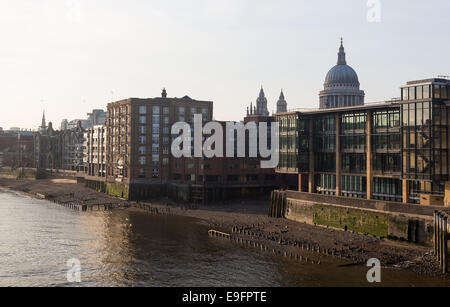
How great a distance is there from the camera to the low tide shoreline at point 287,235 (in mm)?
61978

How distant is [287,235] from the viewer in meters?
78.4

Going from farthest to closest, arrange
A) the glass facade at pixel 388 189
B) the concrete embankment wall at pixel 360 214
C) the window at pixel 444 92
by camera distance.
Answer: the glass facade at pixel 388 189
the window at pixel 444 92
the concrete embankment wall at pixel 360 214

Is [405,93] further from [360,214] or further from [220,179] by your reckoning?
[220,179]

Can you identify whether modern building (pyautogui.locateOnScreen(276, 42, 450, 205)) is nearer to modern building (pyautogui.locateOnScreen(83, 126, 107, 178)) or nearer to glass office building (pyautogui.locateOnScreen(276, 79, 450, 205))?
glass office building (pyautogui.locateOnScreen(276, 79, 450, 205))

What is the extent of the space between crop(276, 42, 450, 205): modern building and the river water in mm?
21225

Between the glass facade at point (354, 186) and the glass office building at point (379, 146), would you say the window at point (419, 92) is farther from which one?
the glass facade at point (354, 186)

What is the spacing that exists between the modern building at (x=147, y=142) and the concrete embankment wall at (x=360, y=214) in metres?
45.8

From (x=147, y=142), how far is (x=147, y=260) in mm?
72760

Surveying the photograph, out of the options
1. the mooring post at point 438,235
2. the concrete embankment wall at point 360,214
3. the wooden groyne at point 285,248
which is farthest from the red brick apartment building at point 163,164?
the mooring post at point 438,235

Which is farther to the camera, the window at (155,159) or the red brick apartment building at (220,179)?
the window at (155,159)

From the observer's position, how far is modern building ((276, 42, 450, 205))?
227 feet

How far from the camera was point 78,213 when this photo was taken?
112812 millimetres

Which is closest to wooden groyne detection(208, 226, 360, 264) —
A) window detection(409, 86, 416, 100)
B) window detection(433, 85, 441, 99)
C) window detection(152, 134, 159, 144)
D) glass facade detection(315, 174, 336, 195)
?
glass facade detection(315, 174, 336, 195)
